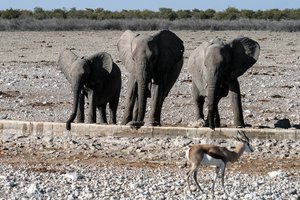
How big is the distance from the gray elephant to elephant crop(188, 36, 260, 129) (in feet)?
1.54

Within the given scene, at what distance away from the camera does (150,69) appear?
18609 mm

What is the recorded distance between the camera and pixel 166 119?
20984 millimetres

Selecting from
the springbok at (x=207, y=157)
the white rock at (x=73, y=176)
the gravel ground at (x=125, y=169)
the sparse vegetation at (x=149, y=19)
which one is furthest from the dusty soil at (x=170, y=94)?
the sparse vegetation at (x=149, y=19)

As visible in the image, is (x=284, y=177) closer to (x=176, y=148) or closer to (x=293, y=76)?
(x=176, y=148)

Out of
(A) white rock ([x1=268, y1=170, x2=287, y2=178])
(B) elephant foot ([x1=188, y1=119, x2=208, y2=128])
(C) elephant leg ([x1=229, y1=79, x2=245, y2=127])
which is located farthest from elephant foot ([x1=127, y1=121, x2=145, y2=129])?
(A) white rock ([x1=268, y1=170, x2=287, y2=178])

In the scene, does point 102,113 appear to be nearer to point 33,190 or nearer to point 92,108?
point 92,108

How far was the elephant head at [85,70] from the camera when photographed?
19312 millimetres

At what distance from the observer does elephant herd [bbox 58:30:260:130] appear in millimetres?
18109

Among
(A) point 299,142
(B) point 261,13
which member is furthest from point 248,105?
(B) point 261,13

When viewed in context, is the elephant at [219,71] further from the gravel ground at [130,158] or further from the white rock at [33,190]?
the white rock at [33,190]

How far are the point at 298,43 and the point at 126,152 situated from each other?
110 ft

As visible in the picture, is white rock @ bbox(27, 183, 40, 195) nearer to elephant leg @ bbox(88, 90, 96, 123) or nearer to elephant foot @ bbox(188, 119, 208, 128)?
elephant foot @ bbox(188, 119, 208, 128)

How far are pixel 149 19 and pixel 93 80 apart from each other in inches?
2262

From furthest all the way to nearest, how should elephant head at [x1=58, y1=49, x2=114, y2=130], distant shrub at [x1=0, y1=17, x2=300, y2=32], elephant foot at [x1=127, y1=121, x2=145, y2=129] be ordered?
distant shrub at [x1=0, y1=17, x2=300, y2=32] < elephant head at [x1=58, y1=49, x2=114, y2=130] < elephant foot at [x1=127, y1=121, x2=145, y2=129]
